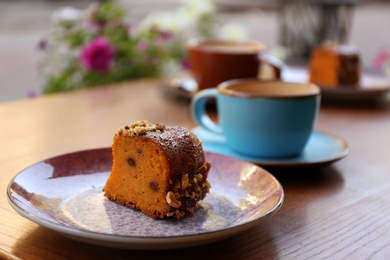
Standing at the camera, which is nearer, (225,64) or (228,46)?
(225,64)

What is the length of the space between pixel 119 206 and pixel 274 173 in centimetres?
28

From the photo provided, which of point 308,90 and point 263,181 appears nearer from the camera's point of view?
point 263,181

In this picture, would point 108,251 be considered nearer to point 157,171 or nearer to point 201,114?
point 157,171

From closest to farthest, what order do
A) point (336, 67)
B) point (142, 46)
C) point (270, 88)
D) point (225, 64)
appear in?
point (270, 88) → point (225, 64) → point (336, 67) → point (142, 46)

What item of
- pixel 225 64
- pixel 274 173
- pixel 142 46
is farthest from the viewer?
pixel 142 46

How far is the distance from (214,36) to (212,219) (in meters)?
1.80

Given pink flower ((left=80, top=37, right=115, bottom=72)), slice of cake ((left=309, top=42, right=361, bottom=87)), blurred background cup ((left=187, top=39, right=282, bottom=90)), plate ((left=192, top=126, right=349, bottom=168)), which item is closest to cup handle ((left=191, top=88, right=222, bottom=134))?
plate ((left=192, top=126, right=349, bottom=168))

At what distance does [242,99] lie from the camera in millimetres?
903

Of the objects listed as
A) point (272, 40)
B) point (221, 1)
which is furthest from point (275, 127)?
point (221, 1)

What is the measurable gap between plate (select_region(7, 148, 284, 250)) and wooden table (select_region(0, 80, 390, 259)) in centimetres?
3

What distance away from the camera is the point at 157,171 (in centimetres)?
67

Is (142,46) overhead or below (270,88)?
below

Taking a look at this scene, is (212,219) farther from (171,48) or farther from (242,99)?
(171,48)

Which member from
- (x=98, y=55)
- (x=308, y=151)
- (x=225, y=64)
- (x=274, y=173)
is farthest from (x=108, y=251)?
(x=98, y=55)
